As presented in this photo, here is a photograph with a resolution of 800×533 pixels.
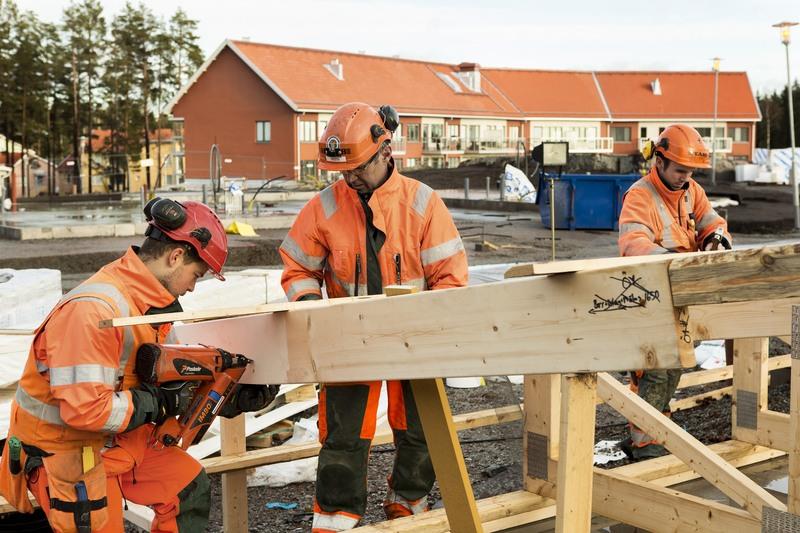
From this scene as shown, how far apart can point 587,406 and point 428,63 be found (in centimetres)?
5471

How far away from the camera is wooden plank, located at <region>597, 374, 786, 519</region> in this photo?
12.6 feet

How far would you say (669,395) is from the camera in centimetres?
573

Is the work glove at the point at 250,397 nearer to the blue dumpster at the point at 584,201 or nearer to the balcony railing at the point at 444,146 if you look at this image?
the blue dumpster at the point at 584,201

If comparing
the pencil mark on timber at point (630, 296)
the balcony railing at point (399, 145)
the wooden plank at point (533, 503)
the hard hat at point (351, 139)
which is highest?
the balcony railing at point (399, 145)

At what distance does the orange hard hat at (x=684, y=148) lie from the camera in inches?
222

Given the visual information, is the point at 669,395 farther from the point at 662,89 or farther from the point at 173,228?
the point at 662,89

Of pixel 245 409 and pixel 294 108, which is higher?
pixel 294 108

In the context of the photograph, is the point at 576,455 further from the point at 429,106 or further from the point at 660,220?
the point at 429,106

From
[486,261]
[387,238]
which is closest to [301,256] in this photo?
[387,238]

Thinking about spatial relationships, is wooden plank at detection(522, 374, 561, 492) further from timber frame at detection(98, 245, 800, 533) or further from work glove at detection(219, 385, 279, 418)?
work glove at detection(219, 385, 279, 418)

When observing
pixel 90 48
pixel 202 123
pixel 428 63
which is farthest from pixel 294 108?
pixel 90 48

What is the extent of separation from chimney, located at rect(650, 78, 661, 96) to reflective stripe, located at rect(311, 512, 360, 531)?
6117 cm

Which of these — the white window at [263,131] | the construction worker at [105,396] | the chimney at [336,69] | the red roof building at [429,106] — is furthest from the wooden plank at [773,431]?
the chimney at [336,69]

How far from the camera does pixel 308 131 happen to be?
148 ft
